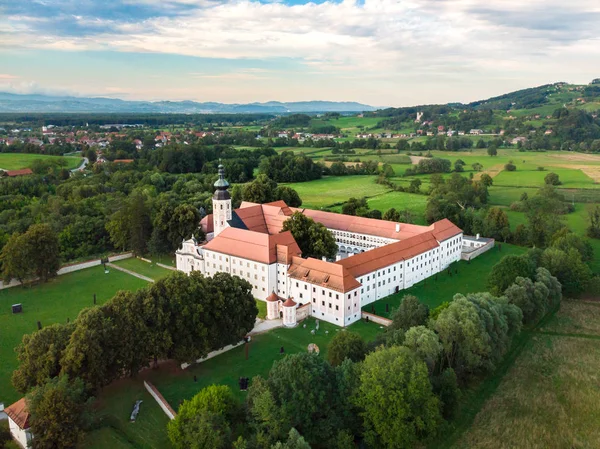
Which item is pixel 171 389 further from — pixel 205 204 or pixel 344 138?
pixel 344 138

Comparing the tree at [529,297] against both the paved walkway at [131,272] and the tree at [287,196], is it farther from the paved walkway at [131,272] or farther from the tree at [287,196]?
the tree at [287,196]

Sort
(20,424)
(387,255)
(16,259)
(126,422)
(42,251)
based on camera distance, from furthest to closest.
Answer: (42,251), (16,259), (387,255), (126,422), (20,424)

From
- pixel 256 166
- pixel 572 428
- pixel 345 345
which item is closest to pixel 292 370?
pixel 345 345

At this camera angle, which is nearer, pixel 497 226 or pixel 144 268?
pixel 144 268

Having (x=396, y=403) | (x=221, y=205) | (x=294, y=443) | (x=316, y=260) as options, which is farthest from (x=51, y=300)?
(x=396, y=403)

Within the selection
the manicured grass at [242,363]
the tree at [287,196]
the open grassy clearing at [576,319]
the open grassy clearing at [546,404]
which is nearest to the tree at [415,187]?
the tree at [287,196]

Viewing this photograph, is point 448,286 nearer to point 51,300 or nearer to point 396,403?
point 396,403
